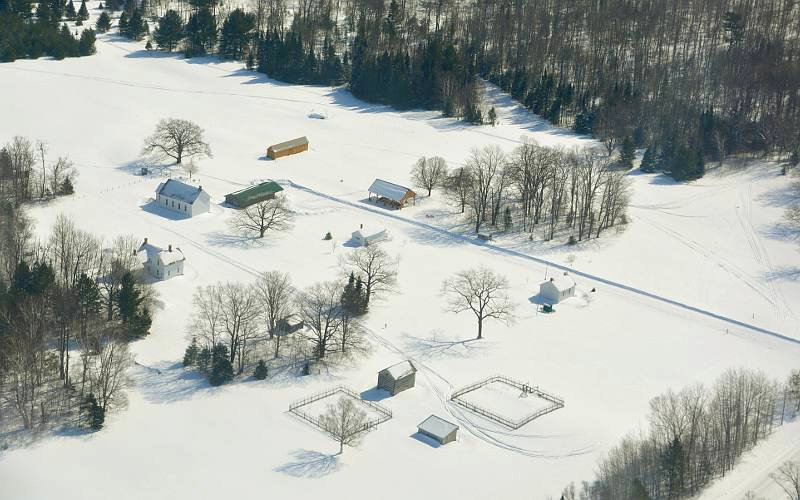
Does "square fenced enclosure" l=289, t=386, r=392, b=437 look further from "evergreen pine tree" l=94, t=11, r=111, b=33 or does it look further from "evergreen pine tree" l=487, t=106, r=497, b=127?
"evergreen pine tree" l=94, t=11, r=111, b=33

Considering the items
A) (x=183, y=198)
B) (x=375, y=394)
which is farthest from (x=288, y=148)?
(x=375, y=394)

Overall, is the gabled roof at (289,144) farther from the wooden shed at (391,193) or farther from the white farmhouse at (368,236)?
the white farmhouse at (368,236)

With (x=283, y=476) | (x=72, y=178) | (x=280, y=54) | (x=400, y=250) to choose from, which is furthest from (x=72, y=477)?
(x=280, y=54)


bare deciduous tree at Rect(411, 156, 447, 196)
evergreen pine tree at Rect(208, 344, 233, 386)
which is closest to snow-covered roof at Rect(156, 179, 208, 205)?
Result: bare deciduous tree at Rect(411, 156, 447, 196)

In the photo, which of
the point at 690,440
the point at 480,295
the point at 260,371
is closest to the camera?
the point at 690,440

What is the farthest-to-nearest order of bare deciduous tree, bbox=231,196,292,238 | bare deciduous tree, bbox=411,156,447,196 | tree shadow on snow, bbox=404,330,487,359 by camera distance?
bare deciduous tree, bbox=411,156,447,196
bare deciduous tree, bbox=231,196,292,238
tree shadow on snow, bbox=404,330,487,359

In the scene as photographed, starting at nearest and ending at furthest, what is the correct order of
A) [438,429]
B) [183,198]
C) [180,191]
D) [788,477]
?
[788,477]
[438,429]
[183,198]
[180,191]

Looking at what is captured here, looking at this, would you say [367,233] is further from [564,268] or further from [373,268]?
[564,268]

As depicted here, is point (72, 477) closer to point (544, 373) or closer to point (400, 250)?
point (544, 373)
